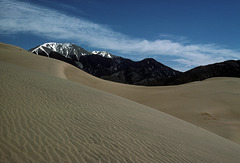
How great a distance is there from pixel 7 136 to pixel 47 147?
83cm

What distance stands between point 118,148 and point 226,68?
9997cm

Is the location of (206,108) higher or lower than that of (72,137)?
higher

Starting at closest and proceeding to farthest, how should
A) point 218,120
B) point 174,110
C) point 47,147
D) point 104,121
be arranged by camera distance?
1. point 47,147
2. point 104,121
3. point 218,120
4. point 174,110

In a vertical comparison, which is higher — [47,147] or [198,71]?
[198,71]

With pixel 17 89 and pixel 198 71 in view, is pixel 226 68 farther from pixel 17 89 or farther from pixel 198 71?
pixel 17 89

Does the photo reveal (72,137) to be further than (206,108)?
No

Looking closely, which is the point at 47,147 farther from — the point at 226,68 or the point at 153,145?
the point at 226,68

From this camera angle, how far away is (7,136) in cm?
365

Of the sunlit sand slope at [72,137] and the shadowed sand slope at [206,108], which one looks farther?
the shadowed sand slope at [206,108]

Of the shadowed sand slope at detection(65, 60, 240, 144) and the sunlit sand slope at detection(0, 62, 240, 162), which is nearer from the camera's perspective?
the sunlit sand slope at detection(0, 62, 240, 162)

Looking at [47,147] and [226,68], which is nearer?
[47,147]

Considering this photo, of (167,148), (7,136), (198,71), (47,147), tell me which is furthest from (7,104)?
(198,71)

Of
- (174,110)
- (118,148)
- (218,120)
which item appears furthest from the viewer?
(174,110)

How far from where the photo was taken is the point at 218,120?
1333 cm
